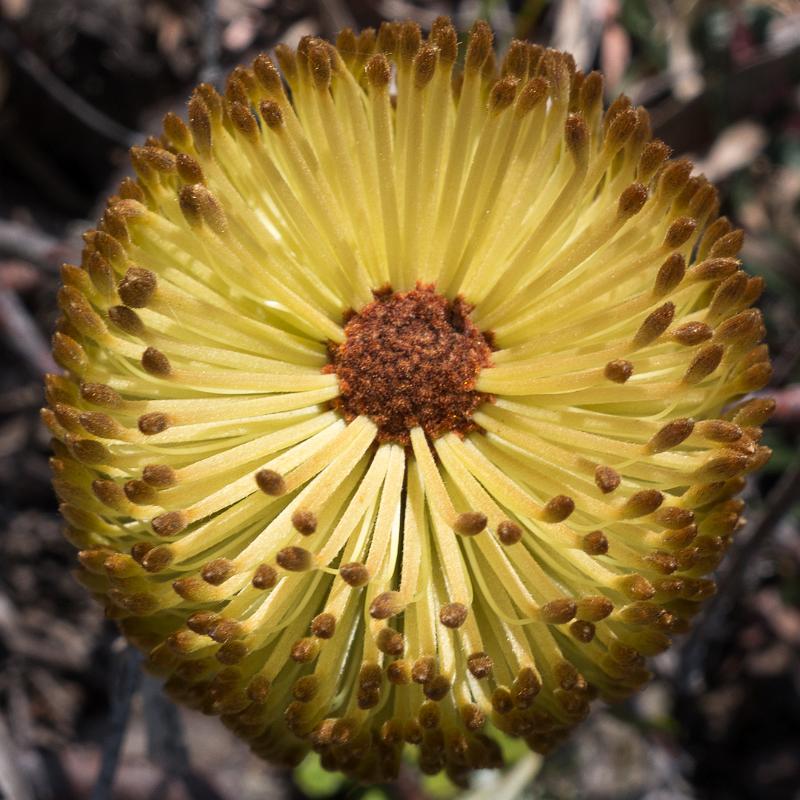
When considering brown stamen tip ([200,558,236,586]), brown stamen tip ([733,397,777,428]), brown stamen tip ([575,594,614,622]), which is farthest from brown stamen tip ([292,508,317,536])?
brown stamen tip ([733,397,777,428])

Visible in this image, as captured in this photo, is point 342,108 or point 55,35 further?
point 55,35

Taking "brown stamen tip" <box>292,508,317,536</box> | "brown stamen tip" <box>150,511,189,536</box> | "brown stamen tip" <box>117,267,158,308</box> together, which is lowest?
"brown stamen tip" <box>292,508,317,536</box>

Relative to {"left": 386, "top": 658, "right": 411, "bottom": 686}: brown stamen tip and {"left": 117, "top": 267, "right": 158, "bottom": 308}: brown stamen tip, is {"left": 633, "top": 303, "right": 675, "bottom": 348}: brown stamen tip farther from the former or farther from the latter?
{"left": 117, "top": 267, "right": 158, "bottom": 308}: brown stamen tip

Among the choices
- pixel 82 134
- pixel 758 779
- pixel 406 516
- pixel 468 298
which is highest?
pixel 82 134

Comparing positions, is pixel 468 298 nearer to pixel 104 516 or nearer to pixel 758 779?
pixel 104 516

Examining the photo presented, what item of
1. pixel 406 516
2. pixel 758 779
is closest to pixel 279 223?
pixel 406 516

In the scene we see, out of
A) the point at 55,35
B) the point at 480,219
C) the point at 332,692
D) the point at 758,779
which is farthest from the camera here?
the point at 55,35

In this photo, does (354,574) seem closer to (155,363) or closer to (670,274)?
(155,363)

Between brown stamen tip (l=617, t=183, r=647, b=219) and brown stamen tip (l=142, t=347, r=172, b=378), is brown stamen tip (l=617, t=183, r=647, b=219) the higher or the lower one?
the lower one
